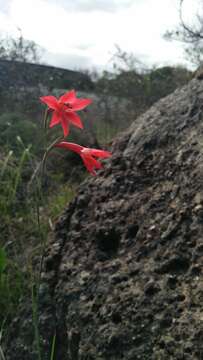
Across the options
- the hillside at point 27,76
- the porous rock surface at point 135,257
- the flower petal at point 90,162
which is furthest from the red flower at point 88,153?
the hillside at point 27,76

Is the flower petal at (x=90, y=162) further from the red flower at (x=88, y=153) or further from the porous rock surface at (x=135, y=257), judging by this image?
the porous rock surface at (x=135, y=257)

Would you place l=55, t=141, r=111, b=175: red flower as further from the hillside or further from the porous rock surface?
the hillside

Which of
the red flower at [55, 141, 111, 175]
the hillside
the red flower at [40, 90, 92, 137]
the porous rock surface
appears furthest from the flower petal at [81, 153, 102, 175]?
the hillside

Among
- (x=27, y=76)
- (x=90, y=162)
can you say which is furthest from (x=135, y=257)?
(x=27, y=76)

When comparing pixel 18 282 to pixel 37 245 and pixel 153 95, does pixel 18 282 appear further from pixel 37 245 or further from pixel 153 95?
pixel 153 95

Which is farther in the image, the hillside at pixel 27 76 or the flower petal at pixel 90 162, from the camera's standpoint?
the hillside at pixel 27 76

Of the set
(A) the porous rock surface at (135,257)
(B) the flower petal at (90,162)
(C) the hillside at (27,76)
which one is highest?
(C) the hillside at (27,76)

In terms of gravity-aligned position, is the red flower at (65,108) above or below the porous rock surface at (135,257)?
above

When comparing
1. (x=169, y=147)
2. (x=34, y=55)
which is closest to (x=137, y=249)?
(x=169, y=147)

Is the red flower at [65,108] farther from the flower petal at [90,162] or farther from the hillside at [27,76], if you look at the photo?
the hillside at [27,76]
